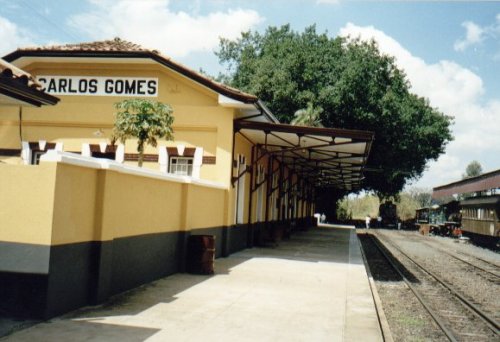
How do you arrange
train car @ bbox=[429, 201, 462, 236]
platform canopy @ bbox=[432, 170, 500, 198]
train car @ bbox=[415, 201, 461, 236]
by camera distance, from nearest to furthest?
platform canopy @ bbox=[432, 170, 500, 198] → train car @ bbox=[415, 201, 461, 236] → train car @ bbox=[429, 201, 462, 236]

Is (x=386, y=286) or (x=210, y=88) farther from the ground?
(x=210, y=88)

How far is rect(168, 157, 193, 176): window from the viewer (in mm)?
14625

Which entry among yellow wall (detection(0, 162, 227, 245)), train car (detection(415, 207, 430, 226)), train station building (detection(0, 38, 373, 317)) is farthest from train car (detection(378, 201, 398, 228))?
yellow wall (detection(0, 162, 227, 245))

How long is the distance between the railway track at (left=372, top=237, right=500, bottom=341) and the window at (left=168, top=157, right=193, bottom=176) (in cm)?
695

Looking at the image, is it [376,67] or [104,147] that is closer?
[104,147]

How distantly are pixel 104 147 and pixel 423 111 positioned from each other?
32.1m

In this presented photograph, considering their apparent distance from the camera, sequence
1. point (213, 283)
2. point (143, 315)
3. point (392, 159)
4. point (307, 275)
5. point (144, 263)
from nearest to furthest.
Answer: point (143, 315), point (144, 263), point (213, 283), point (307, 275), point (392, 159)

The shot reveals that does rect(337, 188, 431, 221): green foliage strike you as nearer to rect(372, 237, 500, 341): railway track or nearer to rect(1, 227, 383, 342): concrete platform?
rect(372, 237, 500, 341): railway track

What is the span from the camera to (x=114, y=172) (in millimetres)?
7262

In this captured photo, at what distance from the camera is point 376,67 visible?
36.5m

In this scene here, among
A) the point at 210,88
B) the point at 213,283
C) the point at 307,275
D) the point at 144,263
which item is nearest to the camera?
the point at 144,263

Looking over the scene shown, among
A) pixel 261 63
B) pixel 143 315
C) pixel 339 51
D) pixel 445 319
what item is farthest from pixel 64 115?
pixel 339 51

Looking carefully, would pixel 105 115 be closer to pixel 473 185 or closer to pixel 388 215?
pixel 473 185

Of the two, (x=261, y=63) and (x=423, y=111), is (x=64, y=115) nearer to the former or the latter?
(x=261, y=63)
